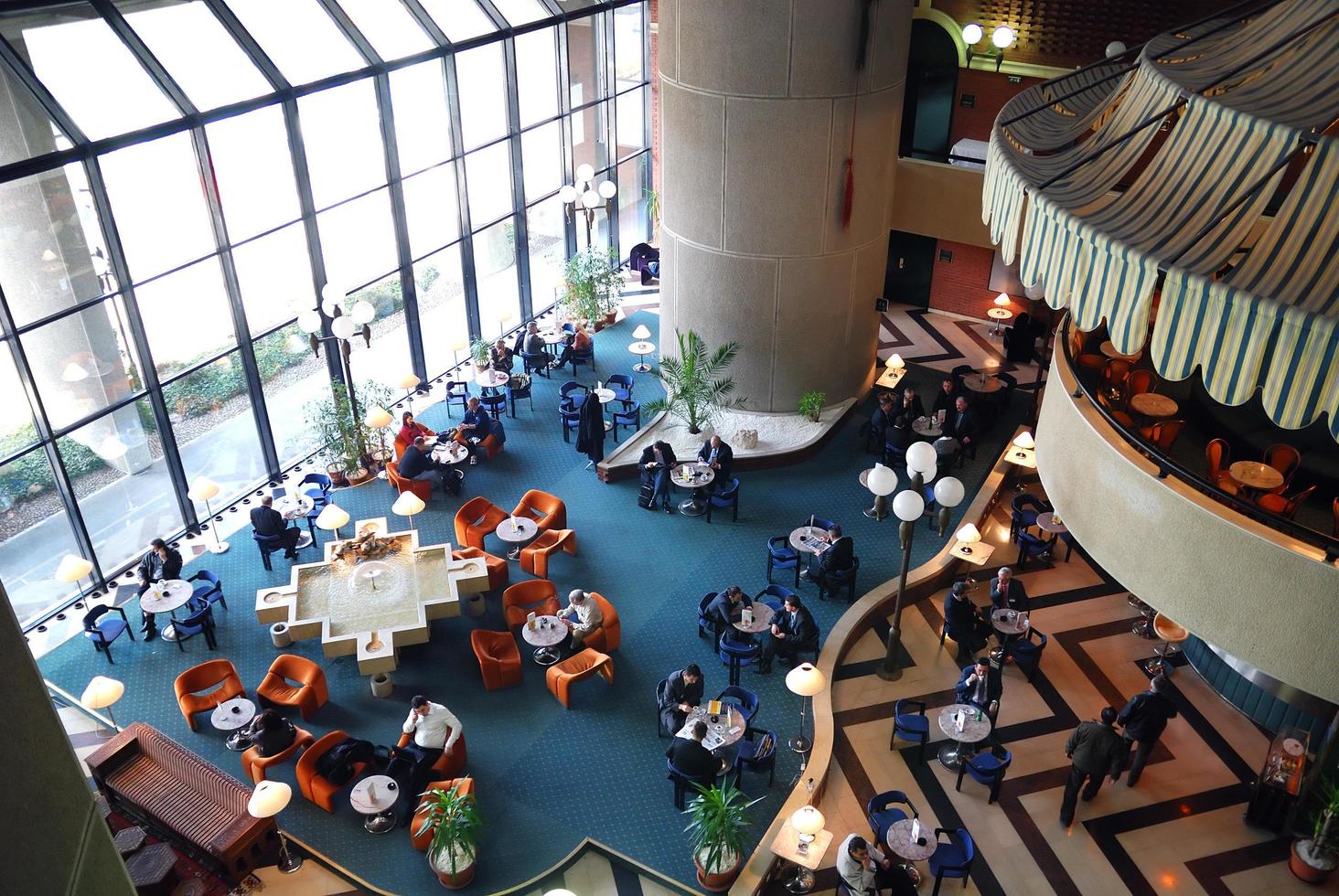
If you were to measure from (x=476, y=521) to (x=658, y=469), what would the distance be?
8.23 ft

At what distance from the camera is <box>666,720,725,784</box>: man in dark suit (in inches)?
385

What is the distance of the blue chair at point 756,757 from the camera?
10.2m

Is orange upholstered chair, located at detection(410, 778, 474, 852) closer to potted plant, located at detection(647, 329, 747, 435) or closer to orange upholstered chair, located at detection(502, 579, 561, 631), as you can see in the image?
orange upholstered chair, located at detection(502, 579, 561, 631)

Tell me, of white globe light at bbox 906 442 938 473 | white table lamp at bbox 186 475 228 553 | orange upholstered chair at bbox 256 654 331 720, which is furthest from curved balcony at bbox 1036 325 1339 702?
white table lamp at bbox 186 475 228 553

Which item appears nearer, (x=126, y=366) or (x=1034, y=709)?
(x=1034, y=709)

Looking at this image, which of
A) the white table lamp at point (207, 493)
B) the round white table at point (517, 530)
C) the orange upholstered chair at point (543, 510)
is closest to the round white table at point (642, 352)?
the orange upholstered chair at point (543, 510)

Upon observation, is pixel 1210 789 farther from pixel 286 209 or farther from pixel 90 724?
pixel 286 209

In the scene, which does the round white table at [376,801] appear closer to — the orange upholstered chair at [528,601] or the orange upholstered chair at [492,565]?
the orange upholstered chair at [528,601]

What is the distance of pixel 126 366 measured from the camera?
41.5 ft

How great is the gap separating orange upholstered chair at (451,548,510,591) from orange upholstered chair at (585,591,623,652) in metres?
1.43

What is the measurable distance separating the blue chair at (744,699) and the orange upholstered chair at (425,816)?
105 inches

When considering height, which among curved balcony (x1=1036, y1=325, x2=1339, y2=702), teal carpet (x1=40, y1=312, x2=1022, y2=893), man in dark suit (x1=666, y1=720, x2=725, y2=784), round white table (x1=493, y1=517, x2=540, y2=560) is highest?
curved balcony (x1=1036, y1=325, x2=1339, y2=702)

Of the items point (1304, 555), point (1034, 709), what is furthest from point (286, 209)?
point (1304, 555)

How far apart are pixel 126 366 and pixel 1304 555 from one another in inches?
481
